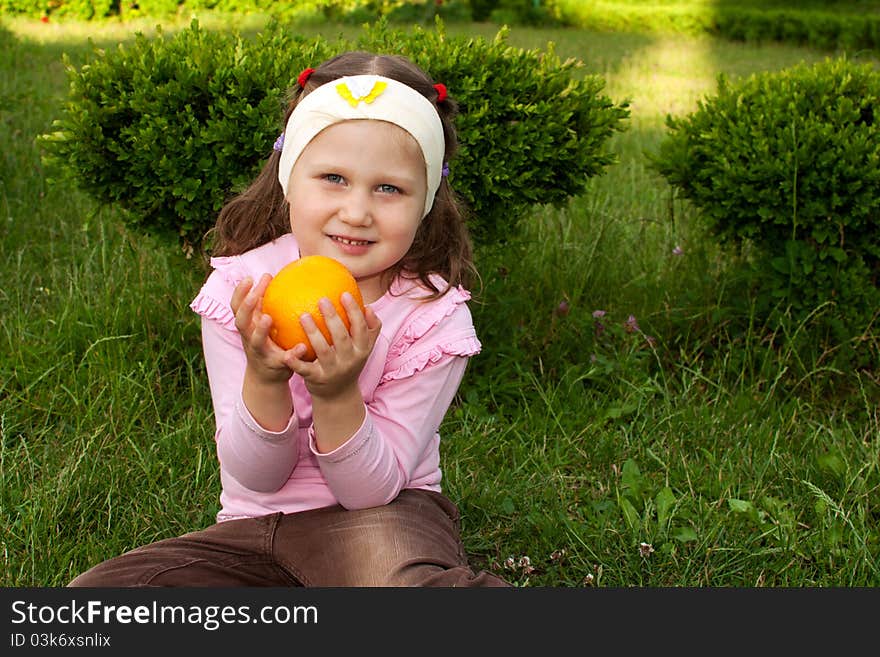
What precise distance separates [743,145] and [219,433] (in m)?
2.56

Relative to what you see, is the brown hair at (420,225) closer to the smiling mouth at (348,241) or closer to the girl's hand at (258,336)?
the smiling mouth at (348,241)

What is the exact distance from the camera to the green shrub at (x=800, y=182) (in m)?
3.94

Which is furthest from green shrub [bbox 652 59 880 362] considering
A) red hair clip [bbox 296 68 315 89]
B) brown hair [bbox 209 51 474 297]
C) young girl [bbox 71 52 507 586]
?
red hair clip [bbox 296 68 315 89]

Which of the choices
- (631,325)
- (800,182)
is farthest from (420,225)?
(800,182)

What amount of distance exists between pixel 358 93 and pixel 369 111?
0.05 m

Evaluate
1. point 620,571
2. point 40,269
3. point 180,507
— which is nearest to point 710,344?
point 620,571

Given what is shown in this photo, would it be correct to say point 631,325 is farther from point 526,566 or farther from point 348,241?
point 348,241

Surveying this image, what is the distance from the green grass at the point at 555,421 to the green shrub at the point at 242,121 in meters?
0.26

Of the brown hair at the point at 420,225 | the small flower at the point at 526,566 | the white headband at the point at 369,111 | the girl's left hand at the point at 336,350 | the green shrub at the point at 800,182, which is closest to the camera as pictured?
the girl's left hand at the point at 336,350

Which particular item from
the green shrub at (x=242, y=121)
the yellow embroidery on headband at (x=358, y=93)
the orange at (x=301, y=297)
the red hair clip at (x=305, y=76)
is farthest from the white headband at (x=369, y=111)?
the green shrub at (x=242, y=121)

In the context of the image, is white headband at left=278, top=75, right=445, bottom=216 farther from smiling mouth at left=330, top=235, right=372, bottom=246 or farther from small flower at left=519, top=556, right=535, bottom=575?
small flower at left=519, top=556, right=535, bottom=575

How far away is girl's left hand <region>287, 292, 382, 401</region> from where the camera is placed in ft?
6.48

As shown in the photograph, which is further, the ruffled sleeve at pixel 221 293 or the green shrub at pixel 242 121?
the green shrub at pixel 242 121

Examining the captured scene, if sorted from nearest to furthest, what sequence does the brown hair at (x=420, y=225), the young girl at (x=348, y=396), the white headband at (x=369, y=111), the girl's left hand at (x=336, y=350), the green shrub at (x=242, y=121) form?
the girl's left hand at (x=336, y=350), the young girl at (x=348, y=396), the white headband at (x=369, y=111), the brown hair at (x=420, y=225), the green shrub at (x=242, y=121)
